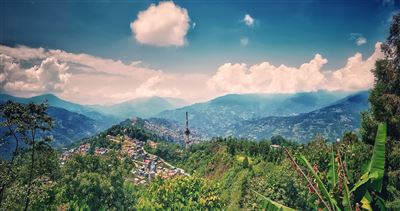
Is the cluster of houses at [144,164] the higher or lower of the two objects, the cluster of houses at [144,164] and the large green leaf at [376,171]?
the lower

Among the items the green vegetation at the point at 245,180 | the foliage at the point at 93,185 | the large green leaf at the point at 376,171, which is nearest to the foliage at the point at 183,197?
the green vegetation at the point at 245,180

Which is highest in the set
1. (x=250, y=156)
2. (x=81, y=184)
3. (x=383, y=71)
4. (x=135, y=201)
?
(x=383, y=71)

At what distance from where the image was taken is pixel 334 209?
11281mm

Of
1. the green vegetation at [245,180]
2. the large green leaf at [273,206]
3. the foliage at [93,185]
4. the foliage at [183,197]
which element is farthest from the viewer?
the foliage at [183,197]

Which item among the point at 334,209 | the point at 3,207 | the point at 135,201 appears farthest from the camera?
the point at 135,201

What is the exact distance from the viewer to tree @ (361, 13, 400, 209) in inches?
894

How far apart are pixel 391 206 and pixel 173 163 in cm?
13916

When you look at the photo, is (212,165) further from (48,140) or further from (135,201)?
(48,140)

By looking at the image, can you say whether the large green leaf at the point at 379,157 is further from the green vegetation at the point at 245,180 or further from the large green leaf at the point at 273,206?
the large green leaf at the point at 273,206

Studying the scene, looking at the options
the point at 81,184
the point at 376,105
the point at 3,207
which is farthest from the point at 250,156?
the point at 3,207

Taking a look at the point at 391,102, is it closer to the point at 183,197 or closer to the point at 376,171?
the point at 376,171

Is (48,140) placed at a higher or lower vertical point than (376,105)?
lower

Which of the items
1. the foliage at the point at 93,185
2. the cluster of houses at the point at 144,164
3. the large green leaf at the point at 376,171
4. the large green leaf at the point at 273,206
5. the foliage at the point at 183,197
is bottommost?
the cluster of houses at the point at 144,164

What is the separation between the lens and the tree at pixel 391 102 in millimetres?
22703
